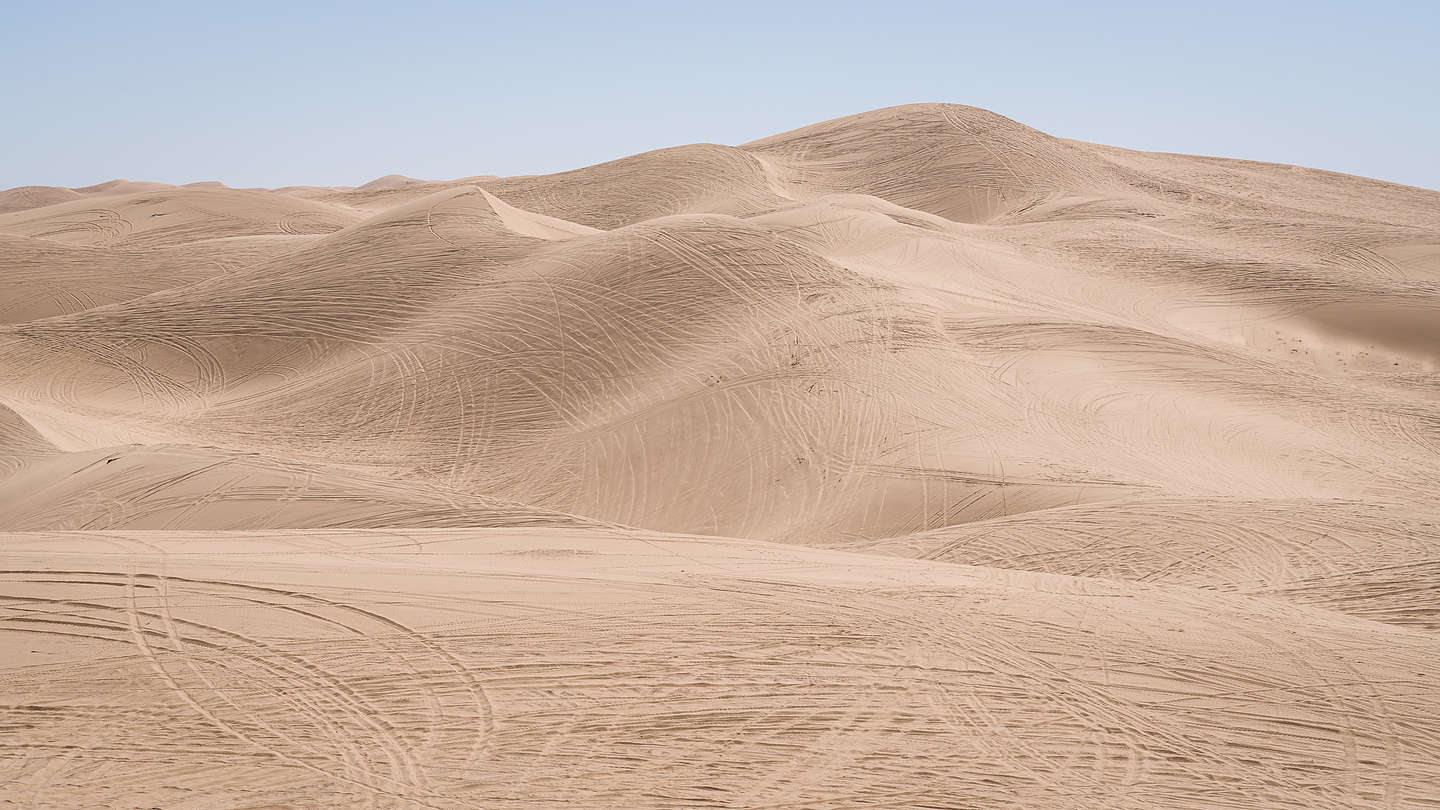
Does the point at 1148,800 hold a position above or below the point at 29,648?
below

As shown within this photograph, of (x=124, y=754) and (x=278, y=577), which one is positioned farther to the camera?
(x=278, y=577)

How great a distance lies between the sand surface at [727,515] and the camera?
548 centimetres

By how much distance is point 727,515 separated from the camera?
1439 centimetres

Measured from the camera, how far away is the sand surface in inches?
216

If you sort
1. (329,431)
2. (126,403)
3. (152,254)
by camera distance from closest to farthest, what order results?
(329,431) < (126,403) < (152,254)

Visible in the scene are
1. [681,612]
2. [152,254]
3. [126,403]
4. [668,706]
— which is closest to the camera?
[668,706]

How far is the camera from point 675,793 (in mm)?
5152

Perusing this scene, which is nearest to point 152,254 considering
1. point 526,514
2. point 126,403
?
point 126,403

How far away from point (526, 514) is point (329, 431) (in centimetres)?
865

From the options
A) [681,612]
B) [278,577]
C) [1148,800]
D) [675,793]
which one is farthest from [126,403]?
[1148,800]

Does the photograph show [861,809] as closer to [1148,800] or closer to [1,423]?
[1148,800]

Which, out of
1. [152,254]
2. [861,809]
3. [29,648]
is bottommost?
[861,809]

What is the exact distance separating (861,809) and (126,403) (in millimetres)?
18793

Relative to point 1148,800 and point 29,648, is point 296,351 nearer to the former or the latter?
point 29,648
